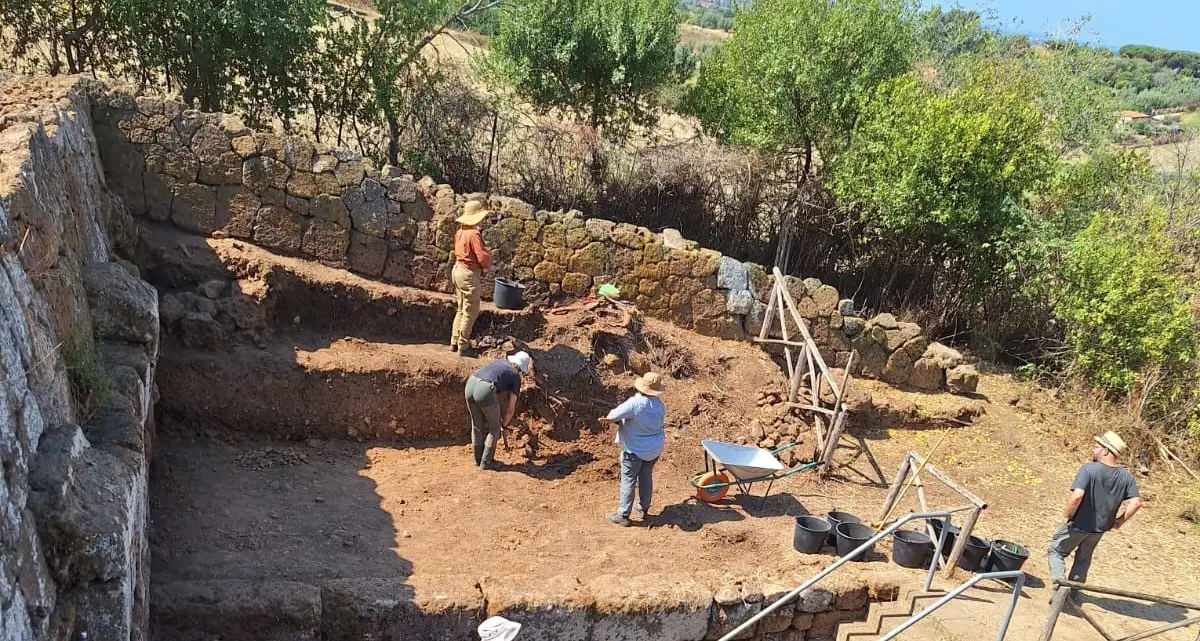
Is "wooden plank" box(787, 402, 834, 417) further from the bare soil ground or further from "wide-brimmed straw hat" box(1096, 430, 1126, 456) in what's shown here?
"wide-brimmed straw hat" box(1096, 430, 1126, 456)

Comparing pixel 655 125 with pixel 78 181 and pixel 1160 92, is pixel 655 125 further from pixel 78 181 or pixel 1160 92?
pixel 1160 92

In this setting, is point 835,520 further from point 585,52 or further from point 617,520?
point 585,52

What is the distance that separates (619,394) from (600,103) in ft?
21.4

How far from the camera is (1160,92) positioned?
135 feet

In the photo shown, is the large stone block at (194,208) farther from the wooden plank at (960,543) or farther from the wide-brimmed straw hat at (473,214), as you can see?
the wooden plank at (960,543)

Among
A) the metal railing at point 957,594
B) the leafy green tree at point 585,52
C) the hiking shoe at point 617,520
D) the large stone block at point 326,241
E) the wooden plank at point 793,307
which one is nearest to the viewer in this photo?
the metal railing at point 957,594

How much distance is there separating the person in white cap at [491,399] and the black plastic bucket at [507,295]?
1338mm

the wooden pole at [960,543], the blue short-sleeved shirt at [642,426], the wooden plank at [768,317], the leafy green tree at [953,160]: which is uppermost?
the leafy green tree at [953,160]

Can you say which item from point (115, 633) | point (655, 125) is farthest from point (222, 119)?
point (655, 125)

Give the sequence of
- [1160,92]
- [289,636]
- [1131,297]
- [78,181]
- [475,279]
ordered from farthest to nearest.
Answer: [1160,92] → [1131,297] → [475,279] → [78,181] → [289,636]

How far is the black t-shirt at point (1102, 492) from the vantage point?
22.1ft

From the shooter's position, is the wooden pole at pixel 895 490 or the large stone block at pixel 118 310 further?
the wooden pole at pixel 895 490

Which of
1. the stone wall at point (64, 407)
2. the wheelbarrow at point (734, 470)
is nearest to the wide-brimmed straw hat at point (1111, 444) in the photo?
the wheelbarrow at point (734, 470)

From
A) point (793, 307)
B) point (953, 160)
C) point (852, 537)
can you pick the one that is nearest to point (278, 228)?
point (793, 307)
